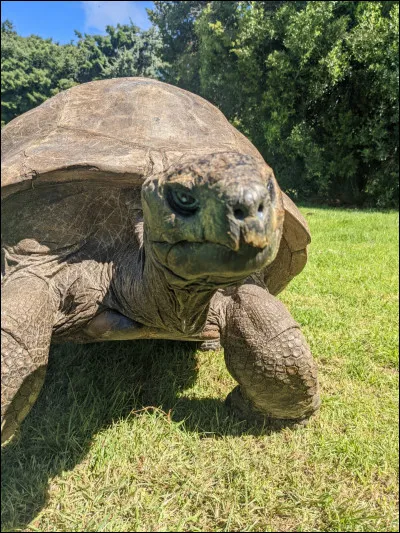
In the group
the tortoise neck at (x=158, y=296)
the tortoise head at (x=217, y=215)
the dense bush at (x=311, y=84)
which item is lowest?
the tortoise neck at (x=158, y=296)

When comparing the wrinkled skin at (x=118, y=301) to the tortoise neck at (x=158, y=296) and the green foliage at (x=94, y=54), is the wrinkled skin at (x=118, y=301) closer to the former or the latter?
the tortoise neck at (x=158, y=296)

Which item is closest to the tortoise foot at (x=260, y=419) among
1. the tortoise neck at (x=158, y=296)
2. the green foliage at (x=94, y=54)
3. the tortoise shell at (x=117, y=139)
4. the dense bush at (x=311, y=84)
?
the tortoise neck at (x=158, y=296)

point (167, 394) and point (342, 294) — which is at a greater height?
point (342, 294)

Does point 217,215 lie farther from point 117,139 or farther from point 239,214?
point 117,139

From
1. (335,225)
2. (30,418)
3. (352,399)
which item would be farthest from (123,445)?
(335,225)

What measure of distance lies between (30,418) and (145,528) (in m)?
0.87

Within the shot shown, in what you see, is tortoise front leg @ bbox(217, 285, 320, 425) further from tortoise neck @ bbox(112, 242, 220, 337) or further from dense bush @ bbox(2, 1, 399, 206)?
dense bush @ bbox(2, 1, 399, 206)

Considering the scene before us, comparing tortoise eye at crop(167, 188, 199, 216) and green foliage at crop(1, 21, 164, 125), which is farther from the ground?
green foliage at crop(1, 21, 164, 125)

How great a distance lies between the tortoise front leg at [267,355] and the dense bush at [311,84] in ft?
26.8

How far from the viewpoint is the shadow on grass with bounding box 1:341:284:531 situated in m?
1.67

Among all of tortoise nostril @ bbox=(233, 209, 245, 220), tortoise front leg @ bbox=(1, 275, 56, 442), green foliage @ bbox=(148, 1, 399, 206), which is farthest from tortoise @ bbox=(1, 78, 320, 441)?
green foliage @ bbox=(148, 1, 399, 206)

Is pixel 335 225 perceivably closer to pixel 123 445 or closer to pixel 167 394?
pixel 167 394

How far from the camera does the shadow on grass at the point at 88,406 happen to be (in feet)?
5.48

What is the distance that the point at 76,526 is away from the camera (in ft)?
4.80
